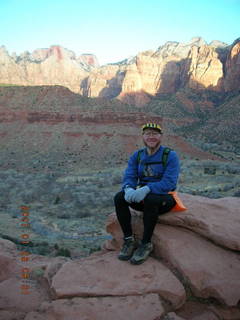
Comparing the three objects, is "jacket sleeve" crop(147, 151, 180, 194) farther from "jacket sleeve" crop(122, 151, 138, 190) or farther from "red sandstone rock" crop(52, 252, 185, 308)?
"red sandstone rock" crop(52, 252, 185, 308)

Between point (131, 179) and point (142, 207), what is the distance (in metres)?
0.48

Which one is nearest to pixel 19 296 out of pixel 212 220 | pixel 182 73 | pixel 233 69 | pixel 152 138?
pixel 152 138

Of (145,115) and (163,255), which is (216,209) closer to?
(163,255)

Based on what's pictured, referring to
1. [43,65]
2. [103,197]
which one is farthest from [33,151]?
[43,65]

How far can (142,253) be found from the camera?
4.22 metres

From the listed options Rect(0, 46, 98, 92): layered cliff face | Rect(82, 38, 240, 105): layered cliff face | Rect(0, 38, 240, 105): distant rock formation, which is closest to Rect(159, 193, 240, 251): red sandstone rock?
Rect(0, 38, 240, 105): distant rock formation

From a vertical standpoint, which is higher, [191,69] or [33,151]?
[191,69]

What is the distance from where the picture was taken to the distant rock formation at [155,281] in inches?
134

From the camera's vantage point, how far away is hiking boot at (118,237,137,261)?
14.3ft

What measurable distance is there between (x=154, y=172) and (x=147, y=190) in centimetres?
45

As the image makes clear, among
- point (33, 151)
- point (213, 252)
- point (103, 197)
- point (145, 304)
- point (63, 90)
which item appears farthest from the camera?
point (63, 90)

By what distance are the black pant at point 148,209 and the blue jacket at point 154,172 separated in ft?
0.43

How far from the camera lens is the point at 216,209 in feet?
16.8

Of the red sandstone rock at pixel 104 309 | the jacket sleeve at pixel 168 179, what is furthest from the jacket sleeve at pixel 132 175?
the red sandstone rock at pixel 104 309
